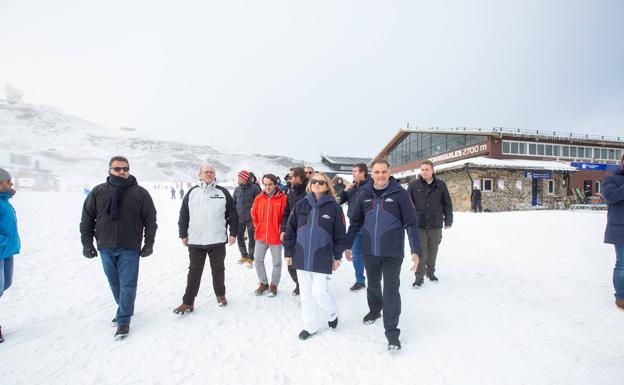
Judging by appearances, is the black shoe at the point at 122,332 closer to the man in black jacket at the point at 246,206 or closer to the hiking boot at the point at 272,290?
the hiking boot at the point at 272,290

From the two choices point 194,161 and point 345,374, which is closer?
point 345,374

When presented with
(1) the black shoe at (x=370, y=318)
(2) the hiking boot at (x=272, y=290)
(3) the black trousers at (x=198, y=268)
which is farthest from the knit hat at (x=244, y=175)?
(1) the black shoe at (x=370, y=318)

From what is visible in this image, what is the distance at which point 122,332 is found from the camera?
3.33m

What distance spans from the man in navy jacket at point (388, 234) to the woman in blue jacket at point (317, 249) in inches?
9.9

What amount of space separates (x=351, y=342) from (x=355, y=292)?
1606 mm

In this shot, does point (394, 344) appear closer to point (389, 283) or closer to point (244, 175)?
point (389, 283)

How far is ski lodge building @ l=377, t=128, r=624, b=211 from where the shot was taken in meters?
19.6

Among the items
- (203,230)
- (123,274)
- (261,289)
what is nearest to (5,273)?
(123,274)

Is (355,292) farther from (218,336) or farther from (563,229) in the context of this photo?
(563,229)

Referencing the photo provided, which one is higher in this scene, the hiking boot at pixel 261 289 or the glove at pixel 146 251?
the glove at pixel 146 251

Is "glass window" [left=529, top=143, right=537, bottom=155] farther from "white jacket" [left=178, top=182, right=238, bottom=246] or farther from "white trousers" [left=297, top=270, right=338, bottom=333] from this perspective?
"white jacket" [left=178, top=182, right=238, bottom=246]

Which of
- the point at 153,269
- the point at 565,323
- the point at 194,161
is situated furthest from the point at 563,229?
the point at 194,161

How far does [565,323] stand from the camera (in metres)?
3.51

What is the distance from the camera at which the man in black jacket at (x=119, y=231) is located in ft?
11.1
